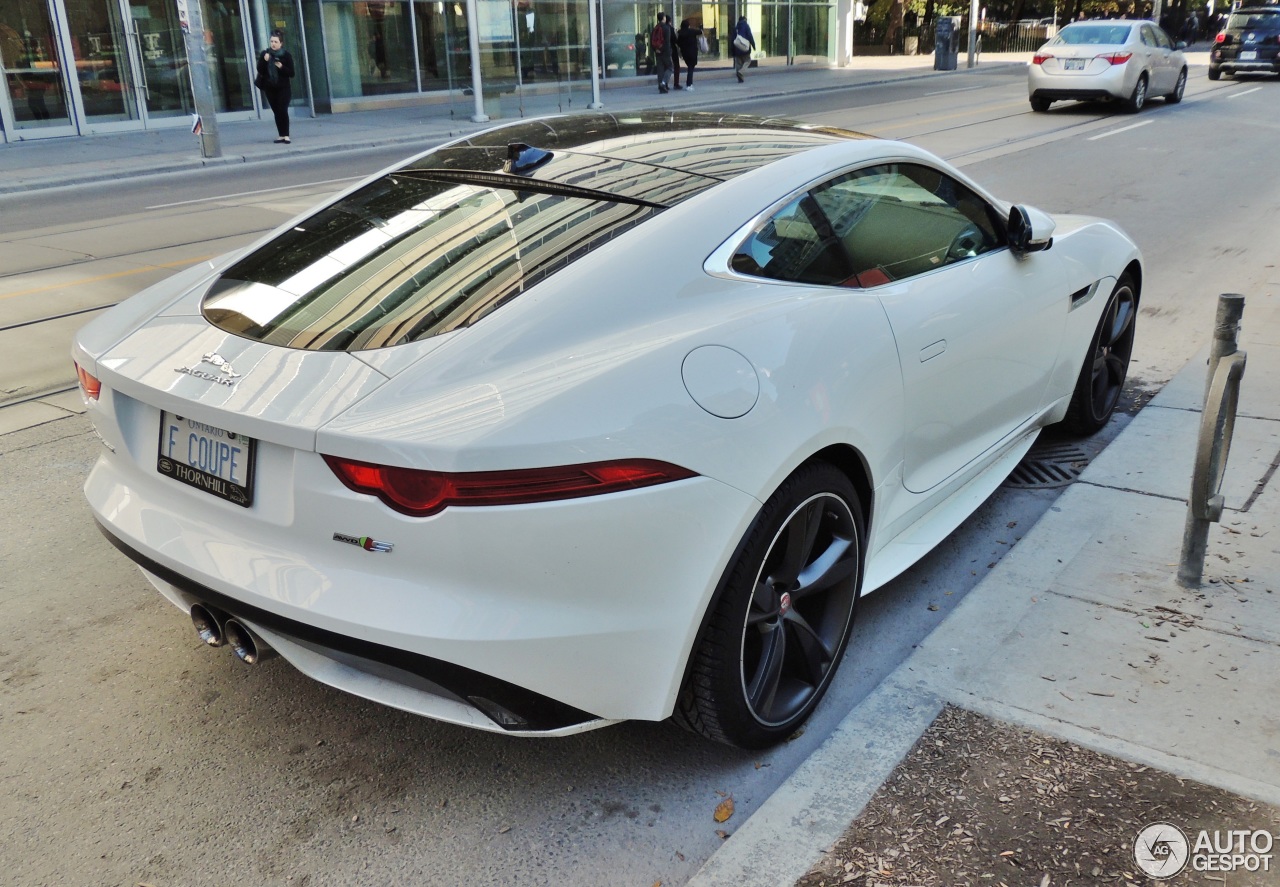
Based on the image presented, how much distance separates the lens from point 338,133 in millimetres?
21688

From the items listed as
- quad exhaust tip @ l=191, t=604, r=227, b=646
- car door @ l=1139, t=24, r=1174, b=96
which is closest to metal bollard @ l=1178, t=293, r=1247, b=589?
quad exhaust tip @ l=191, t=604, r=227, b=646

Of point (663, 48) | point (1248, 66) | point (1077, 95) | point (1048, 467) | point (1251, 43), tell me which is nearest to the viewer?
point (1048, 467)

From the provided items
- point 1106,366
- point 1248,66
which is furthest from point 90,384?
point 1248,66

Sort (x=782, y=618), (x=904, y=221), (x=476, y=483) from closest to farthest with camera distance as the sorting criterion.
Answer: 1. (x=476, y=483)
2. (x=782, y=618)
3. (x=904, y=221)

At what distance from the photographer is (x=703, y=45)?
32969mm

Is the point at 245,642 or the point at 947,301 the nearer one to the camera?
the point at 245,642

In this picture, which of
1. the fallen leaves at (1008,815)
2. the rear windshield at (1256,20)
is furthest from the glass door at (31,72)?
the rear windshield at (1256,20)

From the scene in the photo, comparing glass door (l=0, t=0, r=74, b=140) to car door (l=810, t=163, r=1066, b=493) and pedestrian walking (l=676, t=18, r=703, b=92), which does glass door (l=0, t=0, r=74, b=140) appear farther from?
car door (l=810, t=163, r=1066, b=493)

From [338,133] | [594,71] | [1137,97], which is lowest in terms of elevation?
[338,133]

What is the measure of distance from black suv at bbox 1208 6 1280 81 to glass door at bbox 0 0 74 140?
29078 millimetres

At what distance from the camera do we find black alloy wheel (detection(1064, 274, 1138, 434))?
509 centimetres

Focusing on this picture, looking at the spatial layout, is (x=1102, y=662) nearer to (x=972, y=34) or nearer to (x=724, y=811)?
(x=724, y=811)

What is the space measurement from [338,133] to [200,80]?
4033 mm

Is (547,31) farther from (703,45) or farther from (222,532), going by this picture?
(222,532)
